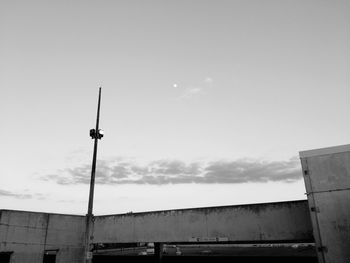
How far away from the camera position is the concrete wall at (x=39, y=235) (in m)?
17.7

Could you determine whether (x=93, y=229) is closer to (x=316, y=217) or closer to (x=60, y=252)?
(x=60, y=252)

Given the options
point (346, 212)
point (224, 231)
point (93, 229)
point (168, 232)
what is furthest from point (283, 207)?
point (93, 229)

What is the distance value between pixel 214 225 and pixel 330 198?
7546 mm

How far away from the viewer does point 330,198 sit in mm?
11438

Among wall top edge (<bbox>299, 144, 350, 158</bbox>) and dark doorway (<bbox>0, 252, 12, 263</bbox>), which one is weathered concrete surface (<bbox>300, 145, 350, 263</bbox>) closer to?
wall top edge (<bbox>299, 144, 350, 158</bbox>)

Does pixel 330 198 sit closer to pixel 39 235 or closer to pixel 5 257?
pixel 39 235

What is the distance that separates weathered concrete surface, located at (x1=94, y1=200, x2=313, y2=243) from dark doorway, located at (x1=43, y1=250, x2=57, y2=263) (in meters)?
2.89

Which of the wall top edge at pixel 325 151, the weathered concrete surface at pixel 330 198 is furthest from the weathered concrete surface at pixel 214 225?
the wall top edge at pixel 325 151

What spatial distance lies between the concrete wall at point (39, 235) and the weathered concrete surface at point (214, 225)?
5.08 ft

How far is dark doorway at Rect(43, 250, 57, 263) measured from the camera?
62.6ft

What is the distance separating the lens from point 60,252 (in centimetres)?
1953

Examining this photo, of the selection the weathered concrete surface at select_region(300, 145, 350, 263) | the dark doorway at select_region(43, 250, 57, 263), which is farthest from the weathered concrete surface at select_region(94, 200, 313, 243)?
the weathered concrete surface at select_region(300, 145, 350, 263)

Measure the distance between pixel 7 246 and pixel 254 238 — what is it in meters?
14.9

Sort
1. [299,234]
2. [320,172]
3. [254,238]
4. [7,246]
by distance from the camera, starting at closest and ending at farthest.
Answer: [320,172], [299,234], [254,238], [7,246]
